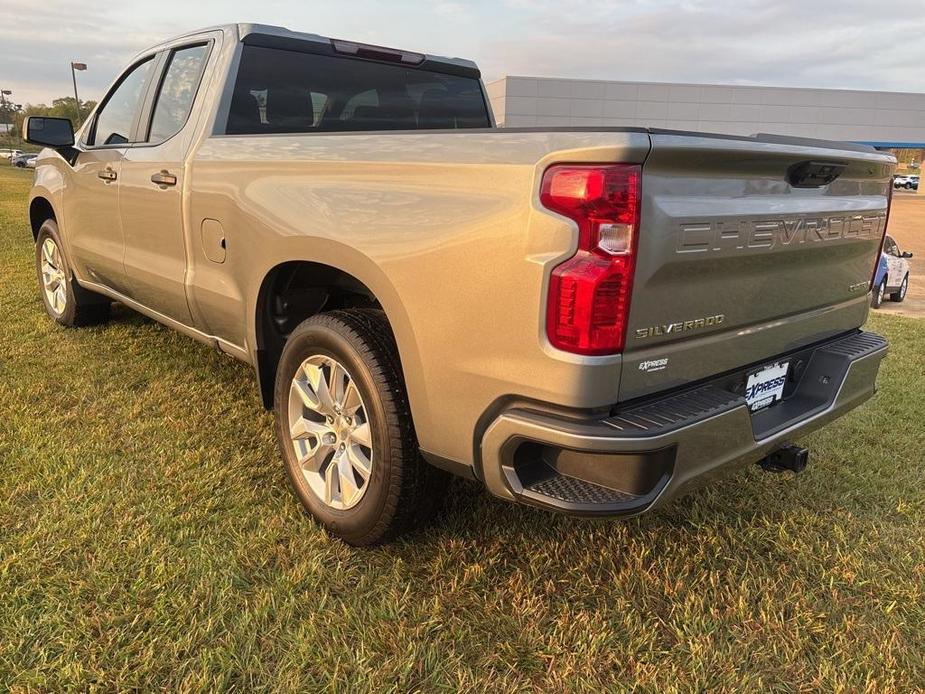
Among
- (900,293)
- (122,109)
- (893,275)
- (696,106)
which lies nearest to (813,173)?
(122,109)

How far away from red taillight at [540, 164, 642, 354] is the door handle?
87.4 inches

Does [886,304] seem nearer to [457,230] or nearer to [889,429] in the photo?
[889,429]

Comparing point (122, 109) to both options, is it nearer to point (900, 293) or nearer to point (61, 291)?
point (61, 291)

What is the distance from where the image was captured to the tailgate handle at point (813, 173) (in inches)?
89.7

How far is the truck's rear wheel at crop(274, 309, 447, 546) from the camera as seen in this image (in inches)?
95.2

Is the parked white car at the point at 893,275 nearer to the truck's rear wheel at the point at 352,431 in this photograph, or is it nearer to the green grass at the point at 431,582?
the green grass at the point at 431,582

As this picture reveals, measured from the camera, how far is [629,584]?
2.56 meters

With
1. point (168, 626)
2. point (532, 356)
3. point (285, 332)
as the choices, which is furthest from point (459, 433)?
point (285, 332)

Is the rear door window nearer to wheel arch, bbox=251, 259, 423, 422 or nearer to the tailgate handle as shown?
wheel arch, bbox=251, 259, 423, 422

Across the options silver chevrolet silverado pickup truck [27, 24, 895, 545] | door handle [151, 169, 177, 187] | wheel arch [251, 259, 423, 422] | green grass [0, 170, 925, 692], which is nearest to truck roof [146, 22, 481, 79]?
silver chevrolet silverado pickup truck [27, 24, 895, 545]

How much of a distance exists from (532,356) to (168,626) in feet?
4.67

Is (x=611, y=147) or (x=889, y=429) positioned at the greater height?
(x=611, y=147)

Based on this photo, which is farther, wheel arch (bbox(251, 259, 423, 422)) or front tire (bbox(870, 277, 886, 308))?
front tire (bbox(870, 277, 886, 308))

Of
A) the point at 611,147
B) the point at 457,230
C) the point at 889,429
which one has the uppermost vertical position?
the point at 611,147
